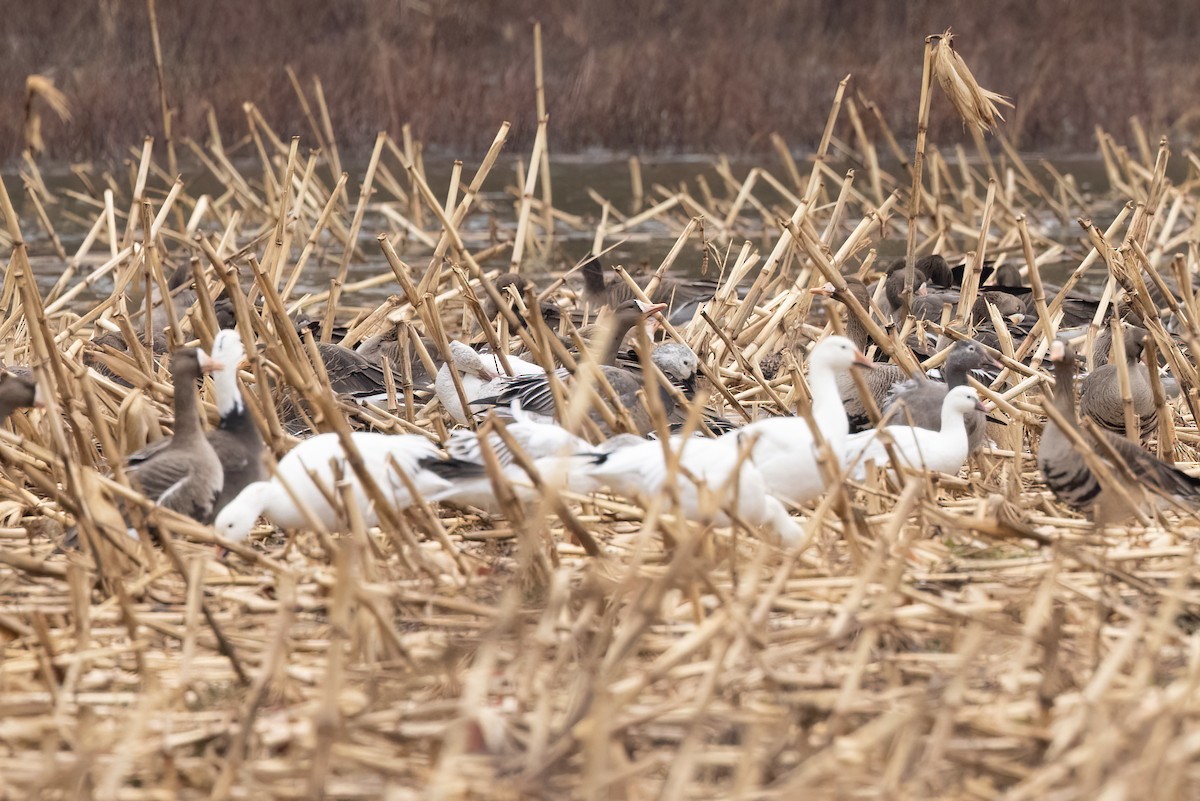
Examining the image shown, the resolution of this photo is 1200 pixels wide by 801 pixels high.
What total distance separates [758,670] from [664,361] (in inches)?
130

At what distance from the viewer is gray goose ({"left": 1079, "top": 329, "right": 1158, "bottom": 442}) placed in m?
6.81

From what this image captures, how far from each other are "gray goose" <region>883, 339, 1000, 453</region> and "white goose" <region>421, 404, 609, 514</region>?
1.38 meters

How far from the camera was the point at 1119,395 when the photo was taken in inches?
267

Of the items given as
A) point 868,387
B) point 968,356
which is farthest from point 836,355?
point 868,387

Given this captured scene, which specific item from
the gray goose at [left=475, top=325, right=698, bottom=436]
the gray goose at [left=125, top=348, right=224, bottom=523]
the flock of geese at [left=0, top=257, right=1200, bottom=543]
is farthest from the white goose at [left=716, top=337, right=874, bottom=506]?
the gray goose at [left=125, top=348, right=224, bottom=523]

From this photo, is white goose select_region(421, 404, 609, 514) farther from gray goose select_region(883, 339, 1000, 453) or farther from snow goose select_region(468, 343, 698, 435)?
gray goose select_region(883, 339, 1000, 453)

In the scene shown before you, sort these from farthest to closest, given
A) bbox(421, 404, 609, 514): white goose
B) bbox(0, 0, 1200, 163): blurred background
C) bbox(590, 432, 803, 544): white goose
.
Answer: bbox(0, 0, 1200, 163): blurred background → bbox(421, 404, 609, 514): white goose → bbox(590, 432, 803, 544): white goose

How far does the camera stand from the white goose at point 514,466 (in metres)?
4.89

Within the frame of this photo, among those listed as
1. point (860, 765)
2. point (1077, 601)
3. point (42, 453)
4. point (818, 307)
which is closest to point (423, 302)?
Result: point (42, 453)

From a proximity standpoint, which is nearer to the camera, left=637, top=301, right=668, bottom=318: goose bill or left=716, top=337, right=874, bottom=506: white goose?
left=716, top=337, right=874, bottom=506: white goose

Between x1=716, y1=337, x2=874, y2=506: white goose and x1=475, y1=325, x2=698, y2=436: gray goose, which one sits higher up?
x1=716, y1=337, x2=874, y2=506: white goose

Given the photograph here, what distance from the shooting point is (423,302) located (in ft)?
21.3

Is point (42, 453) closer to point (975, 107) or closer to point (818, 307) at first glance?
point (975, 107)

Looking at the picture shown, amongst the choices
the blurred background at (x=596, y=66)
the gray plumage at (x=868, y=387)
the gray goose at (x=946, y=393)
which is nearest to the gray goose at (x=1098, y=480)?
the gray goose at (x=946, y=393)
